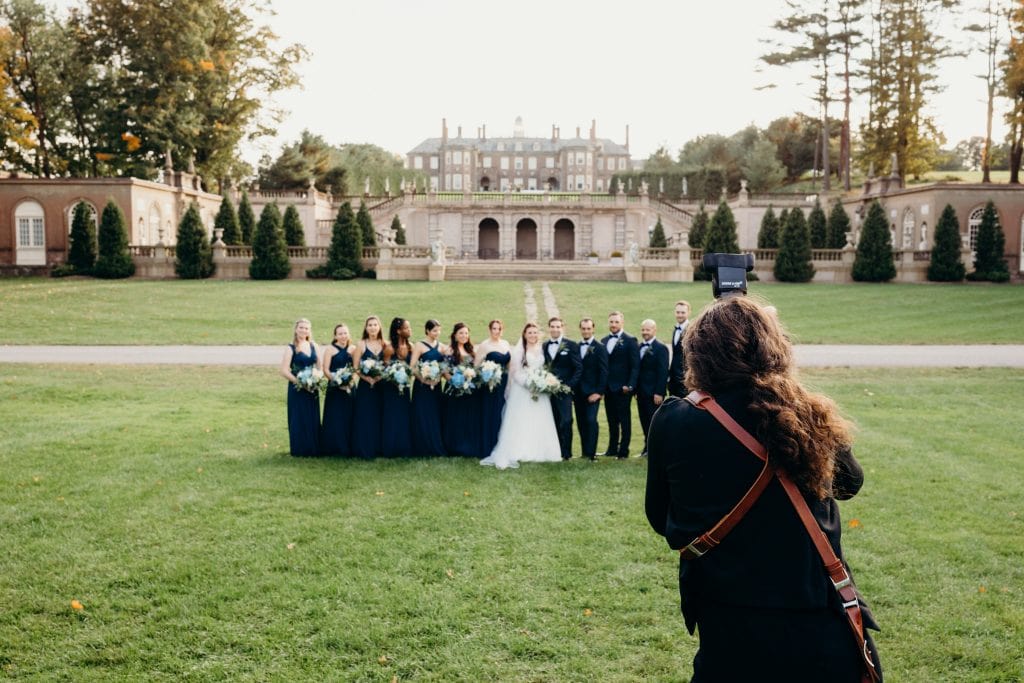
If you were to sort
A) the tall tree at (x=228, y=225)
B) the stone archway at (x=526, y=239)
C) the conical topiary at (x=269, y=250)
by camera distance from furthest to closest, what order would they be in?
the stone archway at (x=526, y=239), the tall tree at (x=228, y=225), the conical topiary at (x=269, y=250)

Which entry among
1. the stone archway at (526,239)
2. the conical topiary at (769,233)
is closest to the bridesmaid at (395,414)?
the conical topiary at (769,233)

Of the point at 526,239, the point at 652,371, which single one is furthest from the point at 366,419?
the point at 526,239

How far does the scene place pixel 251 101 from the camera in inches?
1961

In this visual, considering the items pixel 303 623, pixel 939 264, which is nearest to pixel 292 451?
pixel 303 623

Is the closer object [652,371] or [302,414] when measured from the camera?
[302,414]

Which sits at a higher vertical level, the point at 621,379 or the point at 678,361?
the point at 678,361

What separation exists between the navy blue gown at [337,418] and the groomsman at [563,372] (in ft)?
8.58

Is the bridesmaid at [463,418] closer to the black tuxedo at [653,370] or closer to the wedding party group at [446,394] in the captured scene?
the wedding party group at [446,394]

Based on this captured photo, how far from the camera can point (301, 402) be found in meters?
10.5

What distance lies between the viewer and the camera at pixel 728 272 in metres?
3.55

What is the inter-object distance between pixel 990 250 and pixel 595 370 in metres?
31.5

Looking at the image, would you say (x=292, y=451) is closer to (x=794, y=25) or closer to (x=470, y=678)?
(x=470, y=678)

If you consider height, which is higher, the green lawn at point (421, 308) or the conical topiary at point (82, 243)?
the conical topiary at point (82, 243)

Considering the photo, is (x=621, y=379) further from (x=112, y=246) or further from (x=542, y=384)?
(x=112, y=246)
